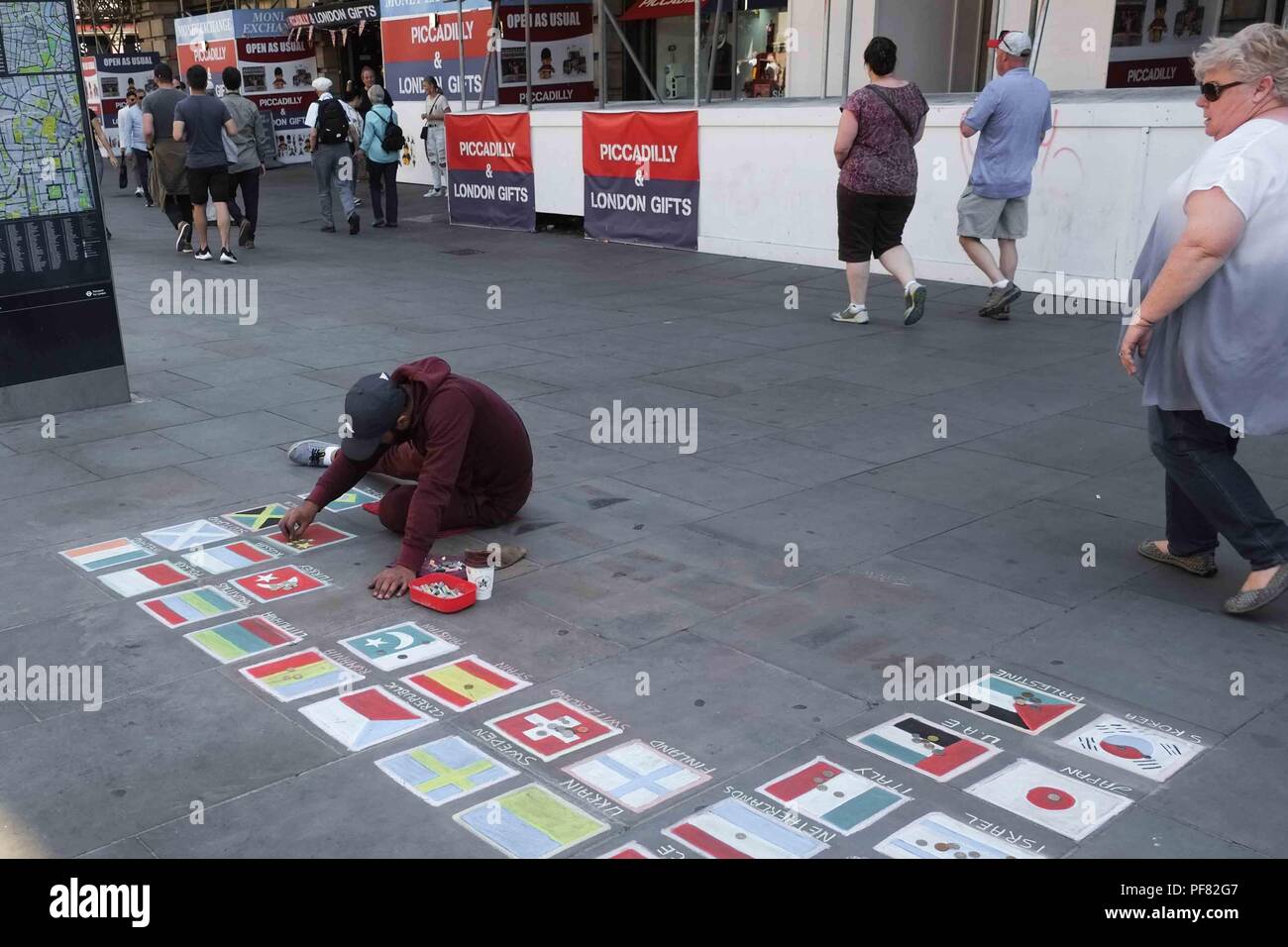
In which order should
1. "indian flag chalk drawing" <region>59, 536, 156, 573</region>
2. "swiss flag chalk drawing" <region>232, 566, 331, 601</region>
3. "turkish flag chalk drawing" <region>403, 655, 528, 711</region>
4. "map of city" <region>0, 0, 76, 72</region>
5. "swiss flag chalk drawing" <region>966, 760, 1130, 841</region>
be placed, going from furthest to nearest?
1. "map of city" <region>0, 0, 76, 72</region>
2. "indian flag chalk drawing" <region>59, 536, 156, 573</region>
3. "swiss flag chalk drawing" <region>232, 566, 331, 601</region>
4. "turkish flag chalk drawing" <region>403, 655, 528, 711</region>
5. "swiss flag chalk drawing" <region>966, 760, 1130, 841</region>

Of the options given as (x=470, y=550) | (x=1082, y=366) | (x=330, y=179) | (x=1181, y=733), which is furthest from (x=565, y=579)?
(x=330, y=179)

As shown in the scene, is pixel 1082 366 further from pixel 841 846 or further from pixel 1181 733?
pixel 841 846

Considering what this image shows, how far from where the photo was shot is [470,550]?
4941 mm

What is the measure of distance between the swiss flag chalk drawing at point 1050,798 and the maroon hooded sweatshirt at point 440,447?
7.26 ft

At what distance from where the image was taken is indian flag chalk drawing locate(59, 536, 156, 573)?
483 centimetres

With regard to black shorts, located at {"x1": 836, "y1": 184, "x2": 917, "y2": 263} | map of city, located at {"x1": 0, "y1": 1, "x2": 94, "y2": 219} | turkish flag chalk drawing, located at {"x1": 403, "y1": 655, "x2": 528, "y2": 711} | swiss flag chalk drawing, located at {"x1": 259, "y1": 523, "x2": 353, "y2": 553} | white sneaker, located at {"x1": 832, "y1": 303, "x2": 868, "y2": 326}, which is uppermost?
map of city, located at {"x1": 0, "y1": 1, "x2": 94, "y2": 219}

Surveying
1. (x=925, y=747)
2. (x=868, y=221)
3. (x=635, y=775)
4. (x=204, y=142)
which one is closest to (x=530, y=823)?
→ (x=635, y=775)

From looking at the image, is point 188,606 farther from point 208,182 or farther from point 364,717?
point 208,182

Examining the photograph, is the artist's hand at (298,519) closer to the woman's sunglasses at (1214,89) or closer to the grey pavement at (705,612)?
the grey pavement at (705,612)

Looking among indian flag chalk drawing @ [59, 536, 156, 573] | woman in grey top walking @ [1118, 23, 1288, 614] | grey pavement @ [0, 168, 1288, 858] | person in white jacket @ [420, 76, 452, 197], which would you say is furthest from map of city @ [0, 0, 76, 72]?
person in white jacket @ [420, 76, 452, 197]

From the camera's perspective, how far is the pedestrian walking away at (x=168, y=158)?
1286 cm

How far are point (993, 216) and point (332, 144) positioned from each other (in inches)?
341

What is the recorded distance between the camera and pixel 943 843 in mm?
2988

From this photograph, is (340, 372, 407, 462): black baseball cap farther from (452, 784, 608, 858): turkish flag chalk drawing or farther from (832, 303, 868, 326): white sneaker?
(832, 303, 868, 326): white sneaker
